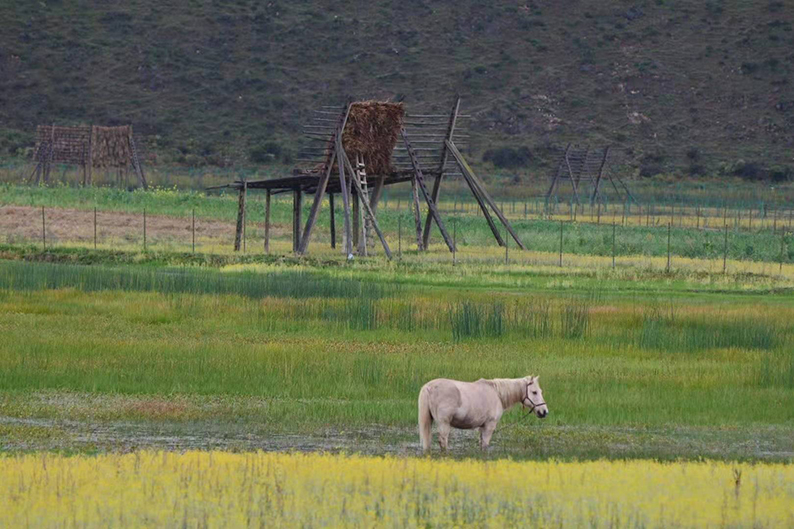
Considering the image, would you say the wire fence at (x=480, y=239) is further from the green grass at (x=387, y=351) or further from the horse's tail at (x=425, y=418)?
the horse's tail at (x=425, y=418)

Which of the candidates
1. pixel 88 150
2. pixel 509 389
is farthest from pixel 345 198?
pixel 88 150

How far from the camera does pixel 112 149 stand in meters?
88.8

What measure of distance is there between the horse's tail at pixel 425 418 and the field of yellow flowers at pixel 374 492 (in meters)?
0.41

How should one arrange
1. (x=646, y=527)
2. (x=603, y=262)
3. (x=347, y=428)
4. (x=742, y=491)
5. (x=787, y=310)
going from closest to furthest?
(x=646, y=527) < (x=742, y=491) < (x=347, y=428) < (x=787, y=310) < (x=603, y=262)

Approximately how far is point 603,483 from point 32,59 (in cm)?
11372

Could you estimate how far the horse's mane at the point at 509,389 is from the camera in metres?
18.6

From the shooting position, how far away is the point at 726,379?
2505 centimetres

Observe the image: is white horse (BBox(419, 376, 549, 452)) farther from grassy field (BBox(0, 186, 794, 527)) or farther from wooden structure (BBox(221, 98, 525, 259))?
wooden structure (BBox(221, 98, 525, 259))

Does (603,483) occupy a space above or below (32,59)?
below

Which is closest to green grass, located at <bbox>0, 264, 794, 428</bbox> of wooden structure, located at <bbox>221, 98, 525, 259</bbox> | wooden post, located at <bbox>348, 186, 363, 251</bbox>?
wooden structure, located at <bbox>221, 98, 525, 259</bbox>

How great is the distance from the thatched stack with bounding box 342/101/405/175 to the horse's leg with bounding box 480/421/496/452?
3492cm

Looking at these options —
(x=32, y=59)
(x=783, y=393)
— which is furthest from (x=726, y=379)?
(x=32, y=59)

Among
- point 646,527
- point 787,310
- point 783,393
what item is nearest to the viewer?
point 646,527

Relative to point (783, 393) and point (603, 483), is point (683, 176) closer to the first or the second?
point (783, 393)
